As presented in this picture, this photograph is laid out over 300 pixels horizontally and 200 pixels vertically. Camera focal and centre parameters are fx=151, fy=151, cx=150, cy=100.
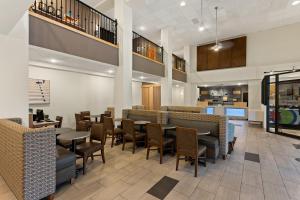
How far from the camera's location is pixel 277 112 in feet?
19.1

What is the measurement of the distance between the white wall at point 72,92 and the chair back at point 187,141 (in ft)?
17.6

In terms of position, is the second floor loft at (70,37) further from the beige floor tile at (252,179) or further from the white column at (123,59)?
the beige floor tile at (252,179)

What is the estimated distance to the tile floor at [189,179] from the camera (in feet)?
7.05

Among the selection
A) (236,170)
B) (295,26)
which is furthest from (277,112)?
(295,26)

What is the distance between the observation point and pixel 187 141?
276 centimetres

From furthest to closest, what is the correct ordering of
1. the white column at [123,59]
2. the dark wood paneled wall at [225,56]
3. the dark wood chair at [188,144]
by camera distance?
the dark wood paneled wall at [225,56] → the white column at [123,59] → the dark wood chair at [188,144]

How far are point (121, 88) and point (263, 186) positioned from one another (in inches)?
179

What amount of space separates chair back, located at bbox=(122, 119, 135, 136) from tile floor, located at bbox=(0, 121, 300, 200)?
0.56m

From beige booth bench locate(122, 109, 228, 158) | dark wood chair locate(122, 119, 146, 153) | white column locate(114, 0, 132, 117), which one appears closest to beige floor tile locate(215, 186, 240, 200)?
beige booth bench locate(122, 109, 228, 158)

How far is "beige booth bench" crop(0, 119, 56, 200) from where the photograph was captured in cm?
176

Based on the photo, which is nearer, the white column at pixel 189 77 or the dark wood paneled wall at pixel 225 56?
the dark wood paneled wall at pixel 225 56

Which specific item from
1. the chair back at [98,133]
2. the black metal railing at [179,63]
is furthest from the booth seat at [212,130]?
the black metal railing at [179,63]

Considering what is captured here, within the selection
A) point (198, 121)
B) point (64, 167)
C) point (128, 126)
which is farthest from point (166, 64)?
point (64, 167)

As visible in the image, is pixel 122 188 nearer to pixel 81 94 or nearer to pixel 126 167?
pixel 126 167
